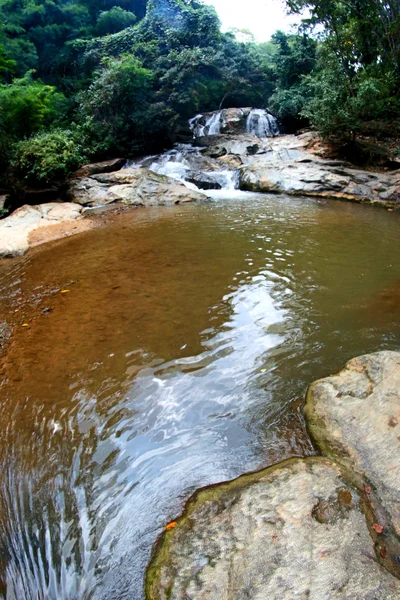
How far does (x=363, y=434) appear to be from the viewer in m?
2.28

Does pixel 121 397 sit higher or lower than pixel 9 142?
lower

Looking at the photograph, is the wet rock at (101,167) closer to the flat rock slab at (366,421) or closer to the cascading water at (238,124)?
the cascading water at (238,124)

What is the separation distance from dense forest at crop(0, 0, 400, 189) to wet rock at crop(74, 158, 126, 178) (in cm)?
34

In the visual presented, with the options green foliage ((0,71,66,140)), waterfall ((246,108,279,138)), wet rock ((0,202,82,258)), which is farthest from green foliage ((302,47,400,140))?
green foliage ((0,71,66,140))

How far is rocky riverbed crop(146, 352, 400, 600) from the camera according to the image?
1.49 metres

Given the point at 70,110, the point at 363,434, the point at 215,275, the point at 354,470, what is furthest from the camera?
the point at 70,110

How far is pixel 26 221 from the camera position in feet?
27.8

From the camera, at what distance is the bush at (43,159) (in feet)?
32.9

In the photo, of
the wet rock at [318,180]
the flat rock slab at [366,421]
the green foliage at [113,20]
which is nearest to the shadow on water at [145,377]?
the flat rock slab at [366,421]

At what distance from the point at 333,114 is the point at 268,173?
9.92 feet

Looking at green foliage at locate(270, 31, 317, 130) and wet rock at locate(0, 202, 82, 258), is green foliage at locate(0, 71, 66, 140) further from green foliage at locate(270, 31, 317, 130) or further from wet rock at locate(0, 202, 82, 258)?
green foliage at locate(270, 31, 317, 130)

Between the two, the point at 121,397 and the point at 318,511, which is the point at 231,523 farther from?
the point at 121,397

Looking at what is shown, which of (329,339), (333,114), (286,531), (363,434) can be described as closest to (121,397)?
(286,531)

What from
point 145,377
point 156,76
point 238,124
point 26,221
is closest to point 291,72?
point 238,124
